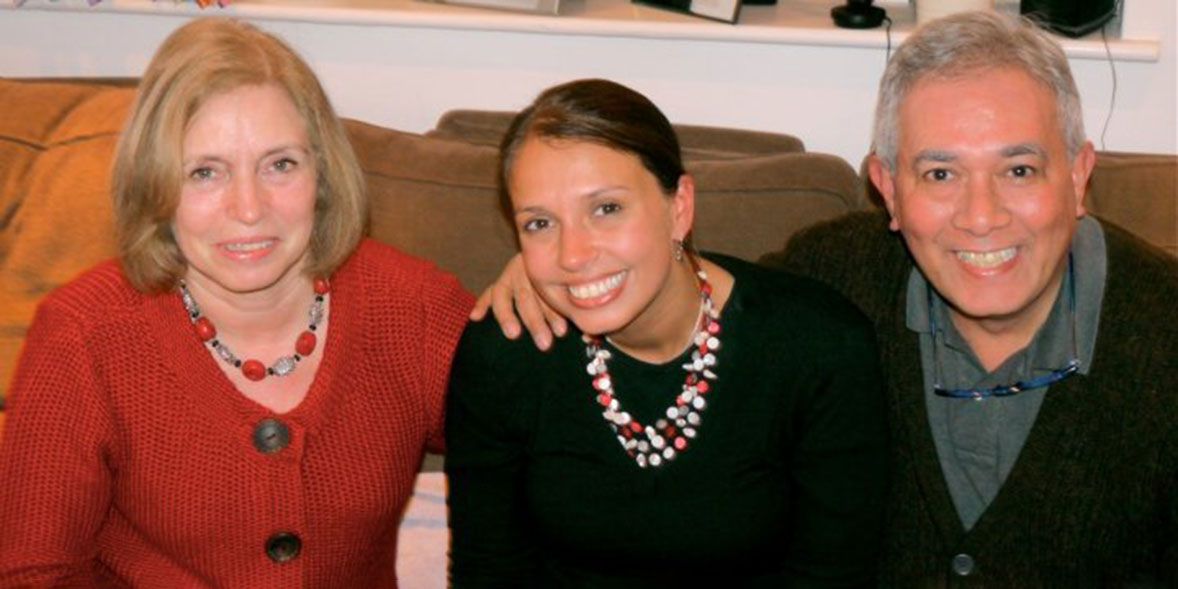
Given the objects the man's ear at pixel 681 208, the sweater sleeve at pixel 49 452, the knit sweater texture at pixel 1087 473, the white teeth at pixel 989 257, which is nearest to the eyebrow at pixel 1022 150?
the white teeth at pixel 989 257

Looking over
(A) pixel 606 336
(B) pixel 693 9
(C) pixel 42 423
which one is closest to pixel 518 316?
(A) pixel 606 336

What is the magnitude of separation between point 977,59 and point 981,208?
0.59 ft

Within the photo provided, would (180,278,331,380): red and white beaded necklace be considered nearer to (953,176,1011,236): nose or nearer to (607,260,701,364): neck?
(607,260,701,364): neck

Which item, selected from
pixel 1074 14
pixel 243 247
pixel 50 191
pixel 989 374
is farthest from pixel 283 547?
pixel 1074 14

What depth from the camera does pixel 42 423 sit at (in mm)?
1936

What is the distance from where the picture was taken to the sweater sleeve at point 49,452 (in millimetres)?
1939

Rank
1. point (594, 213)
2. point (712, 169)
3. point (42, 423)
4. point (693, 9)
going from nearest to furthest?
1. point (594, 213)
2. point (42, 423)
3. point (712, 169)
4. point (693, 9)

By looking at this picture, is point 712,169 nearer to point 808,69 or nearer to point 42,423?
point 808,69

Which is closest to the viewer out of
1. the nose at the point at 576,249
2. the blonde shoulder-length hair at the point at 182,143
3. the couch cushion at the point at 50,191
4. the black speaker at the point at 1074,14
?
the nose at the point at 576,249

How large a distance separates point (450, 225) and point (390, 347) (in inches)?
11.8

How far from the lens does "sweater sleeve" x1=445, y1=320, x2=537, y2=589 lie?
1.94m

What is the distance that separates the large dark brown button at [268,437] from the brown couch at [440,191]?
1.37 feet

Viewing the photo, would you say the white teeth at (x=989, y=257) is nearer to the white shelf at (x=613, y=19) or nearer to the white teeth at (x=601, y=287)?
the white teeth at (x=601, y=287)

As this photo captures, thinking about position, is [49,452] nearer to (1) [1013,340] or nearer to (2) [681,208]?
(2) [681,208]
